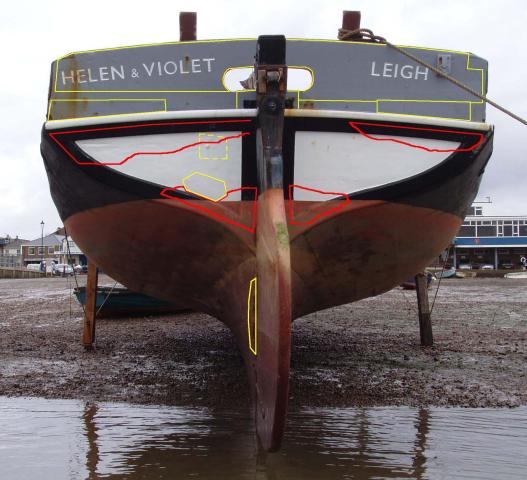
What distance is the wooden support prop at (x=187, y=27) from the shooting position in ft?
16.7

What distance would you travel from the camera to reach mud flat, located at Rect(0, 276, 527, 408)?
207 inches

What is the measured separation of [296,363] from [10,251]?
96511mm

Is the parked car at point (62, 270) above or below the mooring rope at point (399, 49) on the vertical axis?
below

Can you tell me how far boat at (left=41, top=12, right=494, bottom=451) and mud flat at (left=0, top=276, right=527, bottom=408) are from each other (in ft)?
3.26

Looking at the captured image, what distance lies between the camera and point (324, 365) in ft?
21.6

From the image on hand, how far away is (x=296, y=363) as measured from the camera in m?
6.58

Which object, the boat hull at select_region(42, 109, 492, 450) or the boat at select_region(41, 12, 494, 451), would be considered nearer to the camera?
the boat at select_region(41, 12, 494, 451)

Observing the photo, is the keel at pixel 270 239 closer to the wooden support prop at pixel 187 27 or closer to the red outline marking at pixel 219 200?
the red outline marking at pixel 219 200

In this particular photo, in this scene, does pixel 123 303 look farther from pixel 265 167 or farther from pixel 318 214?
pixel 265 167

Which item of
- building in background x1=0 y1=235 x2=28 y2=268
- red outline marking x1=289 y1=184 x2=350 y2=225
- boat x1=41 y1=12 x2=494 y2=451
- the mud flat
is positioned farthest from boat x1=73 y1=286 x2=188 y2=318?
building in background x1=0 y1=235 x2=28 y2=268

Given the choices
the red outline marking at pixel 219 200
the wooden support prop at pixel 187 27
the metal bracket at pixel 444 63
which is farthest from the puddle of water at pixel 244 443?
the wooden support prop at pixel 187 27

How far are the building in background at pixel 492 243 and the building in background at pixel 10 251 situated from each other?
2065 inches

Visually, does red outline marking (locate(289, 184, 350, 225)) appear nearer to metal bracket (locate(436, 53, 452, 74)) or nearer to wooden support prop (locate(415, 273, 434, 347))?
metal bracket (locate(436, 53, 452, 74))

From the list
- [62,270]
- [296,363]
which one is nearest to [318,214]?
[296,363]
